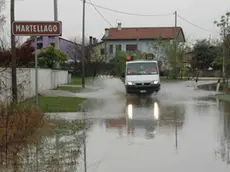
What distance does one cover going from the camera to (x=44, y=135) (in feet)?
38.0

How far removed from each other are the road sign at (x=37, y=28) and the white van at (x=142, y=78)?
13.7 meters

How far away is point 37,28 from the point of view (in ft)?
42.3

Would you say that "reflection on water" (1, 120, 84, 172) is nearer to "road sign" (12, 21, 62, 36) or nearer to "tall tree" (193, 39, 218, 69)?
"road sign" (12, 21, 62, 36)

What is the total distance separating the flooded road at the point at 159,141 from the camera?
8352 millimetres

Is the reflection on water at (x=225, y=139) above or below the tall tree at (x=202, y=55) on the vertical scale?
below

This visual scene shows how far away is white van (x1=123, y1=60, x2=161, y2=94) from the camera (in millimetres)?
26172

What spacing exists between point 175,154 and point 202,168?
1.27 metres

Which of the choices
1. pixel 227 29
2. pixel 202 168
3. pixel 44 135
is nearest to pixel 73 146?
pixel 44 135

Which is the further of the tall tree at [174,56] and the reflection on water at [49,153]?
the tall tree at [174,56]

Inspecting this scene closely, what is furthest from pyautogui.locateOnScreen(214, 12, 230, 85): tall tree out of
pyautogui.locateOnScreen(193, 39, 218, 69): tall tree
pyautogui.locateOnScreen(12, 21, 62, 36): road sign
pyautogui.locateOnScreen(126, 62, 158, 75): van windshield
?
pyautogui.locateOnScreen(193, 39, 218, 69): tall tree

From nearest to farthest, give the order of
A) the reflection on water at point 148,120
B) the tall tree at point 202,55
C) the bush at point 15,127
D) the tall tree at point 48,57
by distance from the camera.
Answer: the bush at point 15,127
the reflection on water at point 148,120
the tall tree at point 48,57
the tall tree at point 202,55

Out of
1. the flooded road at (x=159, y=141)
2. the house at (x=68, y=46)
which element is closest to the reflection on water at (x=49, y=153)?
the flooded road at (x=159, y=141)

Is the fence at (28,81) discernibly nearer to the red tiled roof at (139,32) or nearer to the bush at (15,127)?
the bush at (15,127)

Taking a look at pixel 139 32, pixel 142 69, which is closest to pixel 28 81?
pixel 142 69
